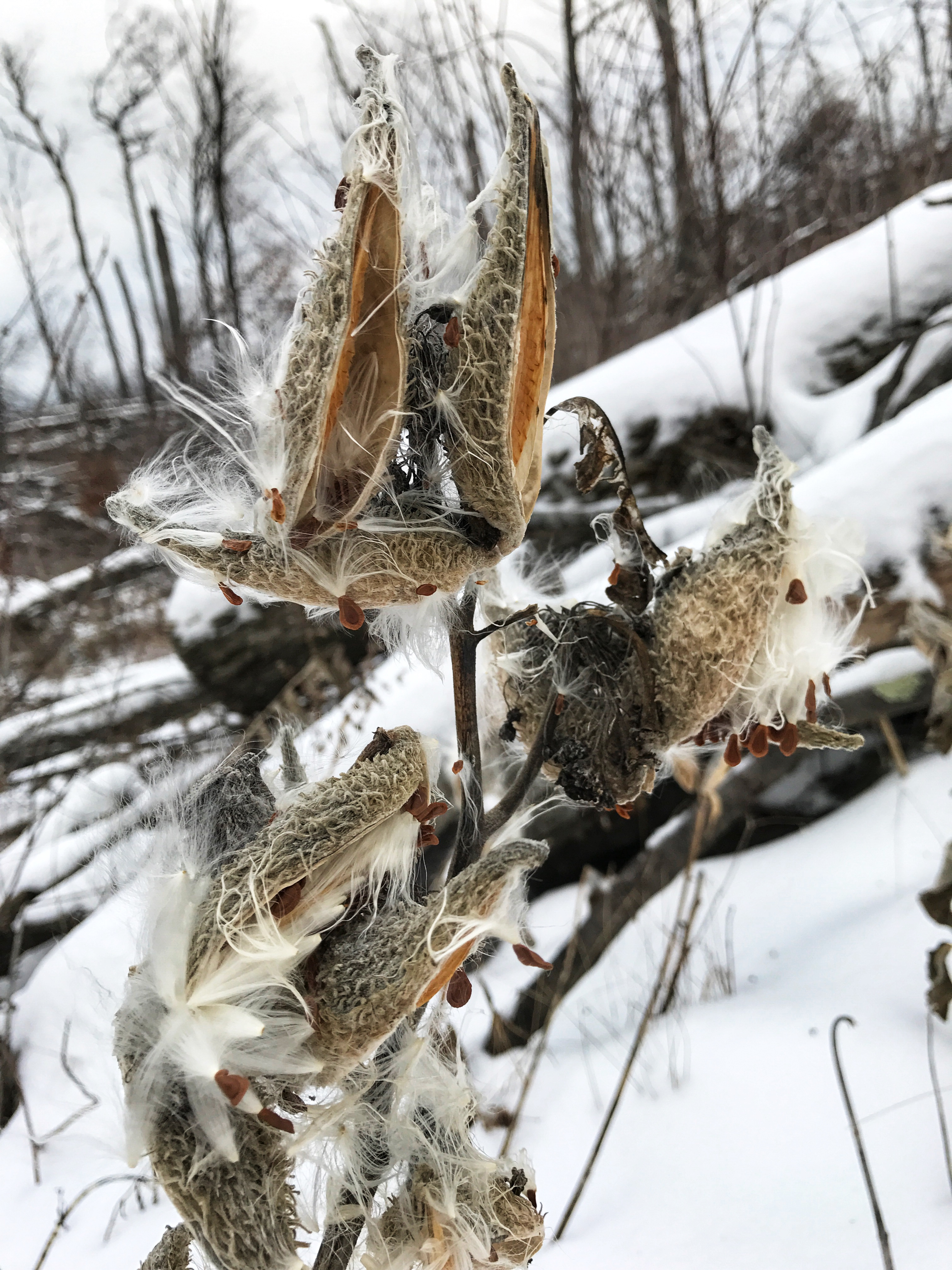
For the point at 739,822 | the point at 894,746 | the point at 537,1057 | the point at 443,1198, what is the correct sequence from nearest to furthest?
the point at 443,1198
the point at 537,1057
the point at 894,746
the point at 739,822

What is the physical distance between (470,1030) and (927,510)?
1086 millimetres

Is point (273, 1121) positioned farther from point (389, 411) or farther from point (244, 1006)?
point (389, 411)

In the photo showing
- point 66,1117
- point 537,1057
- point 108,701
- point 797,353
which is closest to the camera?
point 537,1057

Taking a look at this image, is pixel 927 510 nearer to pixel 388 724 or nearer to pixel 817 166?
pixel 388 724

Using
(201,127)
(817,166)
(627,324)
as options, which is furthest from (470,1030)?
(201,127)

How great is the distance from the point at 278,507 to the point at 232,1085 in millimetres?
213

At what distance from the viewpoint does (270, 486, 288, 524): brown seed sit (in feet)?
1.09

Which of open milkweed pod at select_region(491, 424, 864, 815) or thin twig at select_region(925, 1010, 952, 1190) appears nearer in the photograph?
open milkweed pod at select_region(491, 424, 864, 815)

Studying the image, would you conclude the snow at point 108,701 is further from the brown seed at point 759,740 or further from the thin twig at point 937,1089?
the brown seed at point 759,740

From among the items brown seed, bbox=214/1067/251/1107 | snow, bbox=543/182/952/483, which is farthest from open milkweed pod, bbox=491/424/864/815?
snow, bbox=543/182/952/483

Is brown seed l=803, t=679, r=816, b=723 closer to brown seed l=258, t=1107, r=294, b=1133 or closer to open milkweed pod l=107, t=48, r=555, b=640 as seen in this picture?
open milkweed pod l=107, t=48, r=555, b=640

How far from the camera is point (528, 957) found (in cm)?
34

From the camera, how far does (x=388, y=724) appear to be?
1.55 m

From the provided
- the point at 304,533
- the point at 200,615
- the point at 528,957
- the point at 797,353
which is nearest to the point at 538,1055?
the point at 528,957
